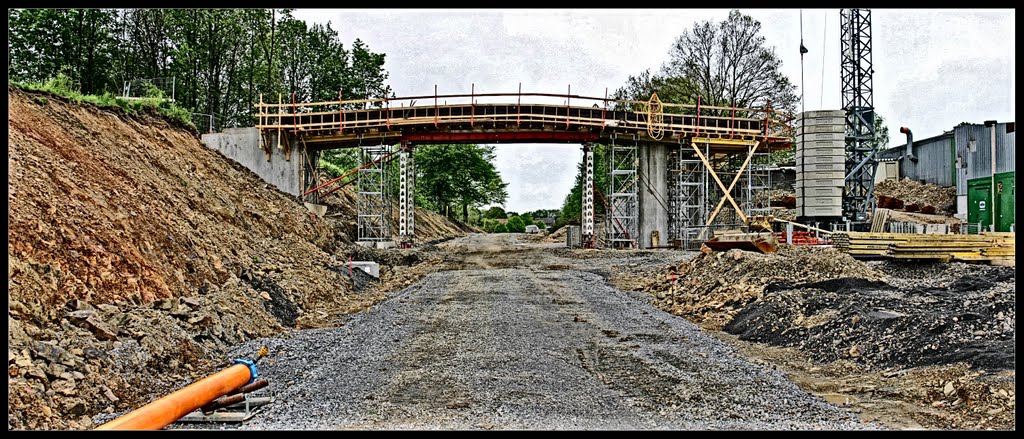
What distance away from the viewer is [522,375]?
888cm

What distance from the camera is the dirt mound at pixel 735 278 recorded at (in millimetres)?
15117

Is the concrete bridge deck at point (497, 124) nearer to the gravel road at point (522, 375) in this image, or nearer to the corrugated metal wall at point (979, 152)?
the corrugated metal wall at point (979, 152)

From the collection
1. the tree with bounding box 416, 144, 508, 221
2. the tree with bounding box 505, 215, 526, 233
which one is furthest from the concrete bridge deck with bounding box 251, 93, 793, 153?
the tree with bounding box 505, 215, 526, 233

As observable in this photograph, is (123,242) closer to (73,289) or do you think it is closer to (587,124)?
(73,289)

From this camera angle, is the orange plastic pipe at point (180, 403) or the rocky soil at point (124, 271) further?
the rocky soil at point (124, 271)

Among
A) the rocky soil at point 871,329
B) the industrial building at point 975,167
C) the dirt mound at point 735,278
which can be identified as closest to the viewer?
the rocky soil at point 871,329

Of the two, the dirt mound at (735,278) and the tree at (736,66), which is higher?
the tree at (736,66)

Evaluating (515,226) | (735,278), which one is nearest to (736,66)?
(735,278)

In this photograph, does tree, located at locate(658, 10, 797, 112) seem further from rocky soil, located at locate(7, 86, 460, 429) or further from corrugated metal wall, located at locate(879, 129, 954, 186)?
rocky soil, located at locate(7, 86, 460, 429)

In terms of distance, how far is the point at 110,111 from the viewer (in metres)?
21.7

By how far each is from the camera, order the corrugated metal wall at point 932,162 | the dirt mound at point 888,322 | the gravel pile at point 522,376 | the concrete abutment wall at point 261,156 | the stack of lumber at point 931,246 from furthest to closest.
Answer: the corrugated metal wall at point 932,162
the concrete abutment wall at point 261,156
the stack of lumber at point 931,246
the dirt mound at point 888,322
the gravel pile at point 522,376

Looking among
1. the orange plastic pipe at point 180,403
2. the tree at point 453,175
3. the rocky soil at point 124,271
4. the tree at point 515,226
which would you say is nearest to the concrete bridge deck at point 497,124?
the rocky soil at point 124,271

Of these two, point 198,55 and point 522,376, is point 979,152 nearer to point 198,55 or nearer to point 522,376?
point 522,376

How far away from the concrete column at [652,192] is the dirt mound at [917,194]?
1825cm
